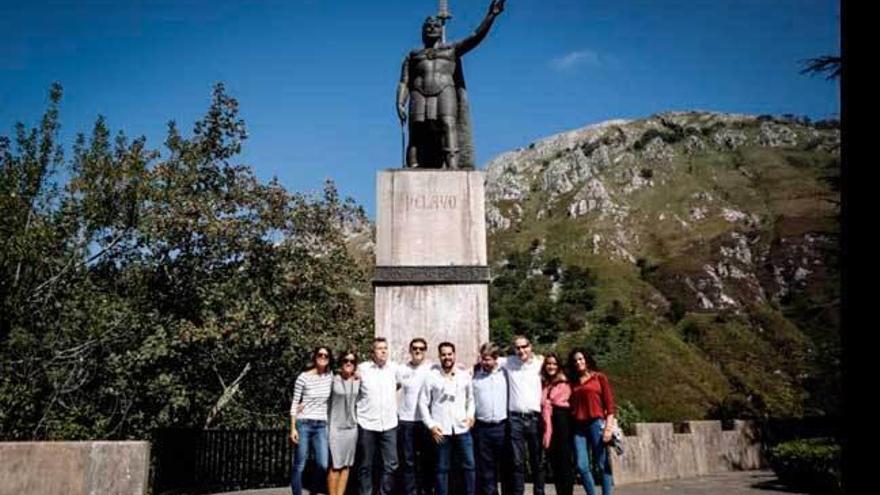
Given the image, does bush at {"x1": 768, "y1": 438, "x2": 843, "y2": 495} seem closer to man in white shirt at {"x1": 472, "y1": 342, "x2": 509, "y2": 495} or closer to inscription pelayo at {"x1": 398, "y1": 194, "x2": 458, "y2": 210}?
man in white shirt at {"x1": 472, "y1": 342, "x2": 509, "y2": 495}

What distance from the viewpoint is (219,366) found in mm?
21578

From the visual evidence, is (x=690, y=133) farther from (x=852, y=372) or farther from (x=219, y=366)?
(x=852, y=372)

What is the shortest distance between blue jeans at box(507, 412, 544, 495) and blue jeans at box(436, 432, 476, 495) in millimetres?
478

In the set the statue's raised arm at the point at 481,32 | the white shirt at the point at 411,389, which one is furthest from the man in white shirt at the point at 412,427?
the statue's raised arm at the point at 481,32

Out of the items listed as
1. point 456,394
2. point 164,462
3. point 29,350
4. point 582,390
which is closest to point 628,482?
point 582,390

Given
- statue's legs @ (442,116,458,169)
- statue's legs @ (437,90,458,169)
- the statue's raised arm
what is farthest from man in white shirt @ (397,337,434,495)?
the statue's raised arm

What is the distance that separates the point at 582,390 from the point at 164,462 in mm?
7187

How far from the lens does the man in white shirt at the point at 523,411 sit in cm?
785

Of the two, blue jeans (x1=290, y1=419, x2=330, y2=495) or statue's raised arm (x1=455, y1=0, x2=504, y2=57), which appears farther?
statue's raised arm (x1=455, y1=0, x2=504, y2=57)

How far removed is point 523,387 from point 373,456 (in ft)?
5.89

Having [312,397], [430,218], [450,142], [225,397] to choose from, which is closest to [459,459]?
[312,397]

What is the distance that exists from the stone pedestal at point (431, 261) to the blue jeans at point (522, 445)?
1.22 meters

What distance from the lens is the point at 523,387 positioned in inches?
313

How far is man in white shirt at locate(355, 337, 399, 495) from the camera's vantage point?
305 inches
